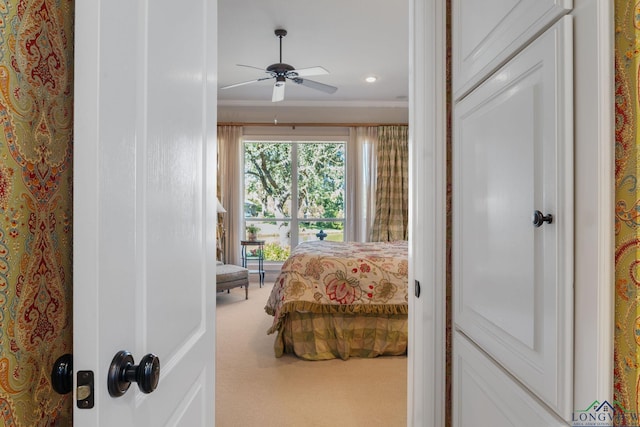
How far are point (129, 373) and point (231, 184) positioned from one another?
18.7ft

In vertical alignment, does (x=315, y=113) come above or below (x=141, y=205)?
above

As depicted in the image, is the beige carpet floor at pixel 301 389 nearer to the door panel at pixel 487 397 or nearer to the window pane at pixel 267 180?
the door panel at pixel 487 397

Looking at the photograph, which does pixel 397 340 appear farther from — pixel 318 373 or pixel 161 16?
pixel 161 16

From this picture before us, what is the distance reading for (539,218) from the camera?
785 millimetres

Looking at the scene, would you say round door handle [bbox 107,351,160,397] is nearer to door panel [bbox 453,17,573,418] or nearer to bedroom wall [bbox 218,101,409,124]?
door panel [bbox 453,17,573,418]

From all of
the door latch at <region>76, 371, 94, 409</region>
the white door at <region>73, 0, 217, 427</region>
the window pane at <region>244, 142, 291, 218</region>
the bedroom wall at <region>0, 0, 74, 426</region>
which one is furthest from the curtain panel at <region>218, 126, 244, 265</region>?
the door latch at <region>76, 371, 94, 409</region>

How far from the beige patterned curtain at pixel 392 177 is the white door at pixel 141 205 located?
17.1 feet

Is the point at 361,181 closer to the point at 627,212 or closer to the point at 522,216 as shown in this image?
the point at 522,216

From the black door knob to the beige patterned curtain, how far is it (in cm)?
566

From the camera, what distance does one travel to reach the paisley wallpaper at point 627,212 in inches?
23.5

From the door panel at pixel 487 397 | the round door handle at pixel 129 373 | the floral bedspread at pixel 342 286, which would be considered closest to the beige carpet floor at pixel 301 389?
the floral bedspread at pixel 342 286

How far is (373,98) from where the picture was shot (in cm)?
604

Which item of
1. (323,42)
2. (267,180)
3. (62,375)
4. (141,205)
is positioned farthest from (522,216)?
(267,180)

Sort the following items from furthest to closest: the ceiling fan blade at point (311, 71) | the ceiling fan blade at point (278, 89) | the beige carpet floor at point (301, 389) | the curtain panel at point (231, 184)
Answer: the curtain panel at point (231, 184) < the ceiling fan blade at point (278, 89) < the ceiling fan blade at point (311, 71) < the beige carpet floor at point (301, 389)
